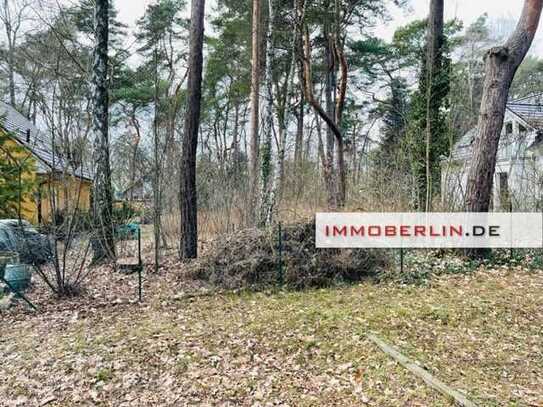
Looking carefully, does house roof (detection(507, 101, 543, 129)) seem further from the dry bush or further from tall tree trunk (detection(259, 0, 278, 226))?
the dry bush

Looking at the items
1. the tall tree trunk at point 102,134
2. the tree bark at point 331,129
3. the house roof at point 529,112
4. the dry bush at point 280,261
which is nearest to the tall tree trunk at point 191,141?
the dry bush at point 280,261

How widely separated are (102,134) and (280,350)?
17.3 feet

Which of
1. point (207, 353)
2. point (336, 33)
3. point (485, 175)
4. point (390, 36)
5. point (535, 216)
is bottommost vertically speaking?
point (207, 353)

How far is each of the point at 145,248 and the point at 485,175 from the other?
266 inches

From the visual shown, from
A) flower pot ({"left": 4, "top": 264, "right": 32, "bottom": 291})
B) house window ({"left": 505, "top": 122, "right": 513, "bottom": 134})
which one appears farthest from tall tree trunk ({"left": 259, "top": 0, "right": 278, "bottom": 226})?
house window ({"left": 505, "top": 122, "right": 513, "bottom": 134})

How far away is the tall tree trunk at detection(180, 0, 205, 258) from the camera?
679 cm

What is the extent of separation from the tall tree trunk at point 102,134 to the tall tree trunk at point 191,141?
125 centimetres

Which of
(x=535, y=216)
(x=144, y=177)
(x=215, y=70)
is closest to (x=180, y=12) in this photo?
(x=215, y=70)

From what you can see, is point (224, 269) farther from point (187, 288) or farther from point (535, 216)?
point (535, 216)

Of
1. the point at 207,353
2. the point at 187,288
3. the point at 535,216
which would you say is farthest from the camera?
the point at 535,216

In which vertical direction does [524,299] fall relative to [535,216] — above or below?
below

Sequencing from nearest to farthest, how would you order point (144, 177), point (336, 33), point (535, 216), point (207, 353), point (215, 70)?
point (207, 353), point (535, 216), point (144, 177), point (336, 33), point (215, 70)

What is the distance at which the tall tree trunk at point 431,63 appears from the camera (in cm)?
715

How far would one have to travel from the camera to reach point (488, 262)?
6164 mm
